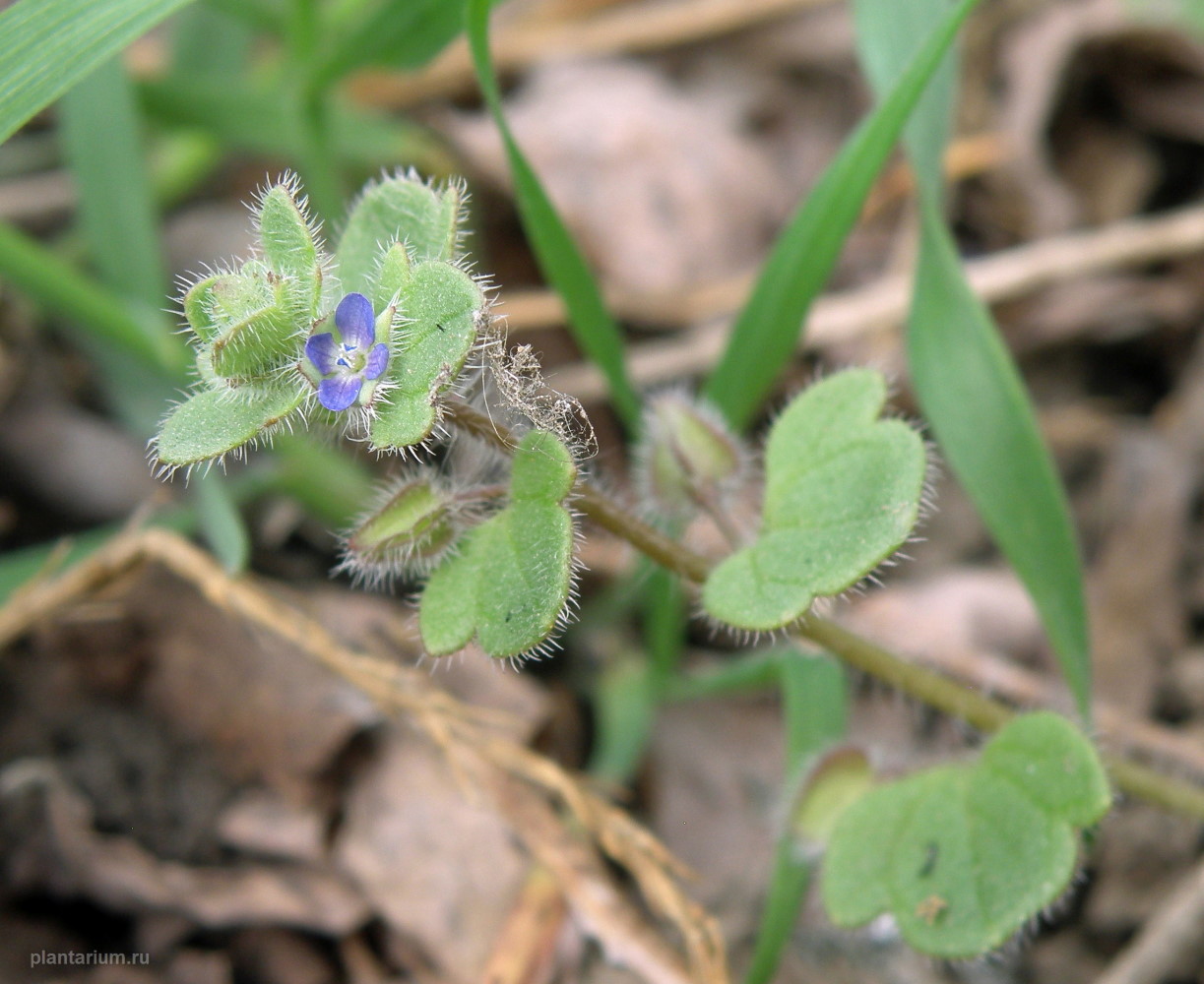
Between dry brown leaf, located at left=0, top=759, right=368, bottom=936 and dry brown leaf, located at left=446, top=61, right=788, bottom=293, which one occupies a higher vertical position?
dry brown leaf, located at left=446, top=61, right=788, bottom=293

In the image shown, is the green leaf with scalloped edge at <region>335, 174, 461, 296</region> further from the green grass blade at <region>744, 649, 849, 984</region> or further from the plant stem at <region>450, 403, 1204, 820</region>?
the green grass blade at <region>744, 649, 849, 984</region>

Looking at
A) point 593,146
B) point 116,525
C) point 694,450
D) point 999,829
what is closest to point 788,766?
point 999,829

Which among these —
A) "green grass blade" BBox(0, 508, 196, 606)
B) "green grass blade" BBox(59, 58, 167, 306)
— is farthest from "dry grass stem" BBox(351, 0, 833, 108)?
"green grass blade" BBox(0, 508, 196, 606)

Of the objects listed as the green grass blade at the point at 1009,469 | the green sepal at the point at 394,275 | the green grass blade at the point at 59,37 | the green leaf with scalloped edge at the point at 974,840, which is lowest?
the green leaf with scalloped edge at the point at 974,840

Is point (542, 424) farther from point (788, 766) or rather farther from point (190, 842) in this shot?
point (190, 842)

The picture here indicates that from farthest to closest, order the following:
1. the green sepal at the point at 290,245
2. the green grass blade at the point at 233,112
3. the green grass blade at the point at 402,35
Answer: the green grass blade at the point at 233,112 → the green grass blade at the point at 402,35 → the green sepal at the point at 290,245

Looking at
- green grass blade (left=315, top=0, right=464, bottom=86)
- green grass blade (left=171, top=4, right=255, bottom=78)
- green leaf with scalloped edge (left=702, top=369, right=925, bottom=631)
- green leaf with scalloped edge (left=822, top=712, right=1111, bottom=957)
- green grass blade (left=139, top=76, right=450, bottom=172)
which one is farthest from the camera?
green grass blade (left=171, top=4, right=255, bottom=78)

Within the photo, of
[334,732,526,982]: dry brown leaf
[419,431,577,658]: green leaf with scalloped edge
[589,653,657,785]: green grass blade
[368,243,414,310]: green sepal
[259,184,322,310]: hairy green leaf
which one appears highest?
[259,184,322,310]: hairy green leaf

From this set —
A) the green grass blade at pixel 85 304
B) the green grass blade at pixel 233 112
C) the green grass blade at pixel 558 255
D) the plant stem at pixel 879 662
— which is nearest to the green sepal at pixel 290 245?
the plant stem at pixel 879 662

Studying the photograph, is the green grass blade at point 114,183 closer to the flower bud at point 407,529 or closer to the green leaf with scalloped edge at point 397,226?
the green leaf with scalloped edge at point 397,226
